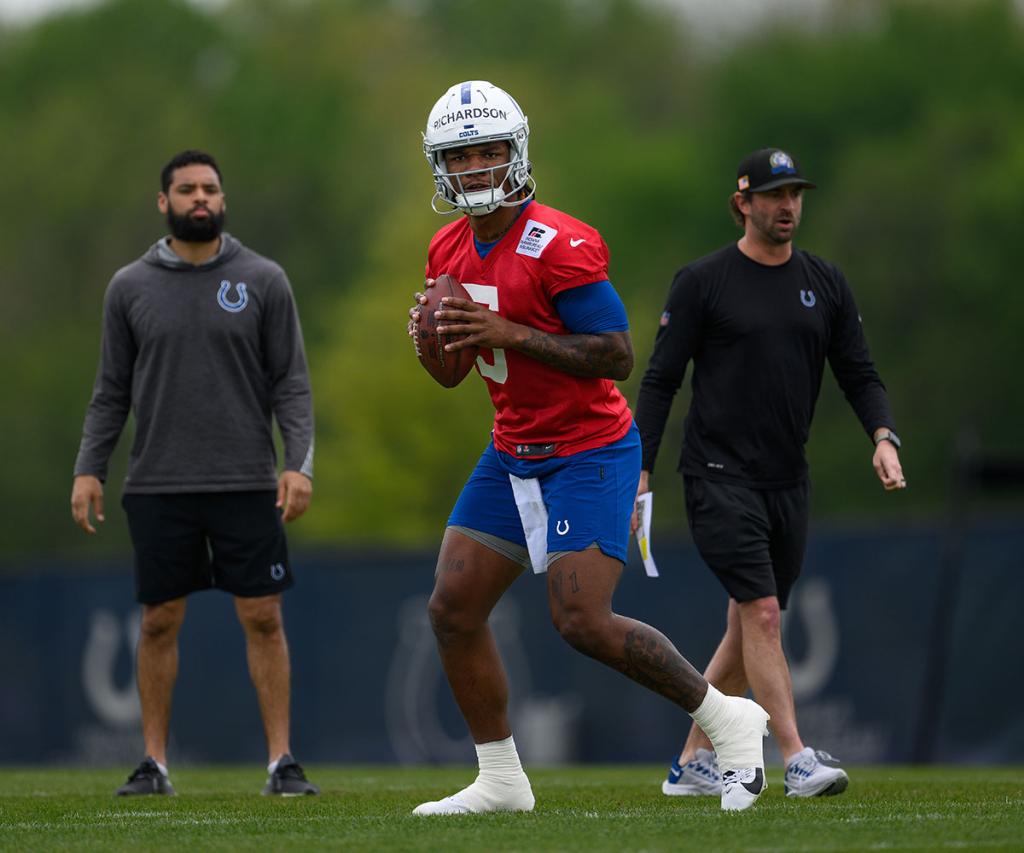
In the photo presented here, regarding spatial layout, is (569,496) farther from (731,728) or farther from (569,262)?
(731,728)

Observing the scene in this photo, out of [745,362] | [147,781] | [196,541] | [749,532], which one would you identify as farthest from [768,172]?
[147,781]

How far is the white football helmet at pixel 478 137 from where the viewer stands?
6121 millimetres

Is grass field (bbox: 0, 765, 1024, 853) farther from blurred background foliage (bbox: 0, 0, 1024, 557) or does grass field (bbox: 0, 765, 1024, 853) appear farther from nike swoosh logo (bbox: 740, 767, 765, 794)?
blurred background foliage (bbox: 0, 0, 1024, 557)

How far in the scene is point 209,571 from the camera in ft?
26.0

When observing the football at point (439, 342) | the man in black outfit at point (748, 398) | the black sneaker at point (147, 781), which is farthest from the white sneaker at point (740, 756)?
the black sneaker at point (147, 781)

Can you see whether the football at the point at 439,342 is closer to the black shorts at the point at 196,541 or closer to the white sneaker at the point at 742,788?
the white sneaker at the point at 742,788

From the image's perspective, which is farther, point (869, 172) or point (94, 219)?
point (94, 219)

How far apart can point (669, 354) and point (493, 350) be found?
4.48 ft

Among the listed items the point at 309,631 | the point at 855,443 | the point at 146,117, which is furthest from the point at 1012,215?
the point at 309,631

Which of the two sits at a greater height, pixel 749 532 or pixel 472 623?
pixel 749 532

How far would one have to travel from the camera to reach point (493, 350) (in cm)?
622

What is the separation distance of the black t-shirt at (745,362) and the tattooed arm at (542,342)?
1.31 meters

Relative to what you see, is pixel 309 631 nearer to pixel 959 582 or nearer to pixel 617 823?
pixel 959 582

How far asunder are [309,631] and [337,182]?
30.9 m
